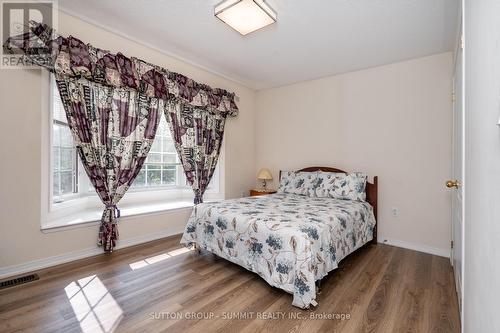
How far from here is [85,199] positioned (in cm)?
300

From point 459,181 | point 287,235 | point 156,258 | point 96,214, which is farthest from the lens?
point 96,214

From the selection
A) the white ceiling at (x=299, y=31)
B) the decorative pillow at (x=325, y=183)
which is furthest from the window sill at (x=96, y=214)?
the white ceiling at (x=299, y=31)

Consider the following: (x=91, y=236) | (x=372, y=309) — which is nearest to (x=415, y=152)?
(x=372, y=309)

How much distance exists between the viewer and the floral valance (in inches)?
83.4

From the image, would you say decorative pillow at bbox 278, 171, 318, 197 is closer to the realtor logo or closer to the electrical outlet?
the electrical outlet

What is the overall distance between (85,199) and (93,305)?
5.44 ft

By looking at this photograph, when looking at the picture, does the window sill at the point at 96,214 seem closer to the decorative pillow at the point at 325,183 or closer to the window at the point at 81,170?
the window at the point at 81,170

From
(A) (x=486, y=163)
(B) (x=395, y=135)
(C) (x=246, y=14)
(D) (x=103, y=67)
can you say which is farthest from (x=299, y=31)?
(A) (x=486, y=163)

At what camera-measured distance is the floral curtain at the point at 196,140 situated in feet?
10.9

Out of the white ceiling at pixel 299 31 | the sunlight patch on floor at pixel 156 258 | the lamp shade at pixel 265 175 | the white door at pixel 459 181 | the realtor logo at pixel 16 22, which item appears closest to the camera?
the white door at pixel 459 181

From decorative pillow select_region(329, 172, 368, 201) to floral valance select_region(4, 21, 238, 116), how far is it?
85.5 inches

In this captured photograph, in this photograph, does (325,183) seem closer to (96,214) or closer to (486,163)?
(486,163)

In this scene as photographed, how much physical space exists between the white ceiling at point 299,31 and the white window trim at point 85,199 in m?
1.08

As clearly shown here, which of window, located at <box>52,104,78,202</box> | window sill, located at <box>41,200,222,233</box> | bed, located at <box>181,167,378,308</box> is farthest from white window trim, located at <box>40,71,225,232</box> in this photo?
bed, located at <box>181,167,378,308</box>
